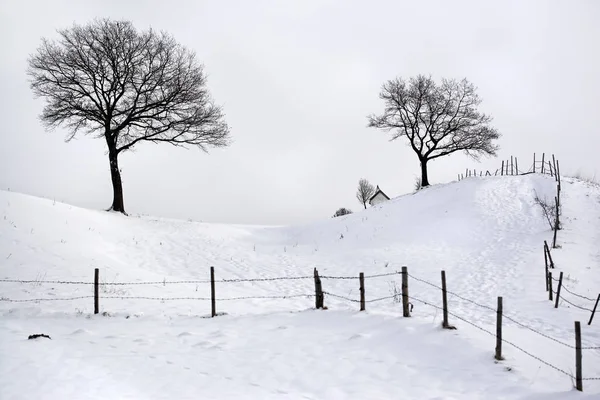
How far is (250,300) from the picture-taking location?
14172mm

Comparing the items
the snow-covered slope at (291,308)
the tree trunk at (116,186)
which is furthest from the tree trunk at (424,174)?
the tree trunk at (116,186)

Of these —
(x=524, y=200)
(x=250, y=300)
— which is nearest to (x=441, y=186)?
(x=524, y=200)

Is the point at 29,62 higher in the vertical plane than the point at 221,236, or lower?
higher

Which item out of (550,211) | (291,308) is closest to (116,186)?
(291,308)

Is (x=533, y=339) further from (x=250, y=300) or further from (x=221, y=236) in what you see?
(x=221, y=236)

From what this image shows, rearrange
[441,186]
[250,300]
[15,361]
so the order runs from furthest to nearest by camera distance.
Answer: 1. [441,186]
2. [250,300]
3. [15,361]

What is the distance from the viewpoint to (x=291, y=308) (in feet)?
42.3

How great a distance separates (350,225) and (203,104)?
12.7m

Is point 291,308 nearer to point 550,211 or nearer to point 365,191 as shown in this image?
point 550,211

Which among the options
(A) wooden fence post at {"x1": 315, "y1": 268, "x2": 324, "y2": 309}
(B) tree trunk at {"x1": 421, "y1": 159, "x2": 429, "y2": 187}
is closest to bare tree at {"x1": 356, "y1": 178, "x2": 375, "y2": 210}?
(B) tree trunk at {"x1": 421, "y1": 159, "x2": 429, "y2": 187}

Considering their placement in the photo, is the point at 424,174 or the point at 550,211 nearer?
the point at 550,211

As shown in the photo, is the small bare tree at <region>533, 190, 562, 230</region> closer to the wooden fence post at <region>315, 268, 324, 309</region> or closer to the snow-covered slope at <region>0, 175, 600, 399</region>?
the snow-covered slope at <region>0, 175, 600, 399</region>

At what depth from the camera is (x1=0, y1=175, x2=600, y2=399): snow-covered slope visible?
7.34m

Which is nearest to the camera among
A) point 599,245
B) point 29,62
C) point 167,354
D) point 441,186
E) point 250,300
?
point 167,354
